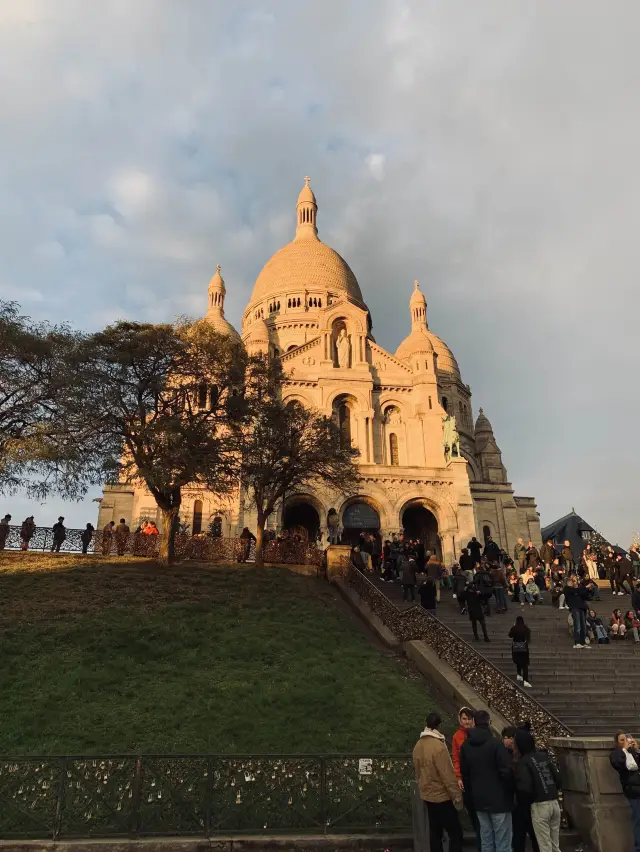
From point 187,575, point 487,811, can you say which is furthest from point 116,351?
point 487,811

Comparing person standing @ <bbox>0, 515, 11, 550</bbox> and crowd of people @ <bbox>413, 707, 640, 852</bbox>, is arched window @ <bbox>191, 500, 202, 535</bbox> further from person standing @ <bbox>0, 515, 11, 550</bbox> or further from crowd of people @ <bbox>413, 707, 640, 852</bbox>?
crowd of people @ <bbox>413, 707, 640, 852</bbox>

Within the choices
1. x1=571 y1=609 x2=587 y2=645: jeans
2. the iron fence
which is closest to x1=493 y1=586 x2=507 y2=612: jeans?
x1=571 y1=609 x2=587 y2=645: jeans

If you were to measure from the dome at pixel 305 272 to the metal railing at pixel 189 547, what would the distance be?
41212mm

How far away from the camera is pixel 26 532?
81.4ft

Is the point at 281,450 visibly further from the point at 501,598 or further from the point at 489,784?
the point at 489,784

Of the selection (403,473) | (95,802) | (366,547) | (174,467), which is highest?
(403,473)

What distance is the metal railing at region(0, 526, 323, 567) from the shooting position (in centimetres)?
2523

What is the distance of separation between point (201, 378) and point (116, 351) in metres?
3.35

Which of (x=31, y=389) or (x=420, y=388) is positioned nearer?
(x=31, y=389)

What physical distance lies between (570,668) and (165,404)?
648 inches

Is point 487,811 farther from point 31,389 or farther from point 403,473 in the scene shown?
point 403,473

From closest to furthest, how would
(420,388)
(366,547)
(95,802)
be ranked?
(95,802), (366,547), (420,388)

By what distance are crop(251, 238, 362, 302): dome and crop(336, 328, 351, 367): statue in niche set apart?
1688 centimetres

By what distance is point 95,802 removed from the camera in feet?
26.9
